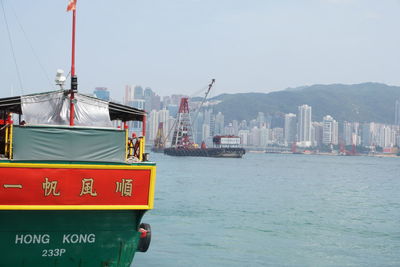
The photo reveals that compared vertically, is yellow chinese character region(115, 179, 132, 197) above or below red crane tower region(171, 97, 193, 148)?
below

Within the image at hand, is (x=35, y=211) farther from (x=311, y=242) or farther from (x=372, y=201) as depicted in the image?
(x=372, y=201)

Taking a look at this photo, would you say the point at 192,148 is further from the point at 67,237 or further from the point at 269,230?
the point at 67,237

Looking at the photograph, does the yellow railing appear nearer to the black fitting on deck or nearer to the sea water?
the black fitting on deck

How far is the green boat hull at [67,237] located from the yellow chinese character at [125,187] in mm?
415

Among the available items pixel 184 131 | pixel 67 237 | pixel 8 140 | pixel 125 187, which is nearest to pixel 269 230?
pixel 125 187

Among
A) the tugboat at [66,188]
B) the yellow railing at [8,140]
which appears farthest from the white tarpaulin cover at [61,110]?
the yellow railing at [8,140]

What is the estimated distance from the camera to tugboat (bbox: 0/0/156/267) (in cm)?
1022

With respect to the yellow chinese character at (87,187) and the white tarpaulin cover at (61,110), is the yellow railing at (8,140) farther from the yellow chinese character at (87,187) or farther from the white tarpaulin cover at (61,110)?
the yellow chinese character at (87,187)

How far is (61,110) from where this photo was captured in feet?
37.2

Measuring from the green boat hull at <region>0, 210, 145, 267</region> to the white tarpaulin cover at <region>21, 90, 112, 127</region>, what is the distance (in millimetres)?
1732

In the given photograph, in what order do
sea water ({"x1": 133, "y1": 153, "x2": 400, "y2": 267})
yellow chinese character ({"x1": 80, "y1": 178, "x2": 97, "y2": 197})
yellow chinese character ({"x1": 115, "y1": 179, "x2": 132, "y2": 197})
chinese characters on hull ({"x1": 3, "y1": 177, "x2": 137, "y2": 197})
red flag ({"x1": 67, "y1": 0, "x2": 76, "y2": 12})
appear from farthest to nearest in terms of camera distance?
sea water ({"x1": 133, "y1": 153, "x2": 400, "y2": 267}) < red flag ({"x1": 67, "y1": 0, "x2": 76, "y2": 12}) < yellow chinese character ({"x1": 115, "y1": 179, "x2": 132, "y2": 197}) < yellow chinese character ({"x1": 80, "y1": 178, "x2": 97, "y2": 197}) < chinese characters on hull ({"x1": 3, "y1": 177, "x2": 137, "y2": 197})

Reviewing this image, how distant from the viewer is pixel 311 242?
22078 mm

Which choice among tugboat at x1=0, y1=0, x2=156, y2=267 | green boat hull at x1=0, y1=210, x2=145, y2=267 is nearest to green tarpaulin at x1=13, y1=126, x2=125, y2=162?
tugboat at x1=0, y1=0, x2=156, y2=267

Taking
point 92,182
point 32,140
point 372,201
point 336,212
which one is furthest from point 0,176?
point 372,201
